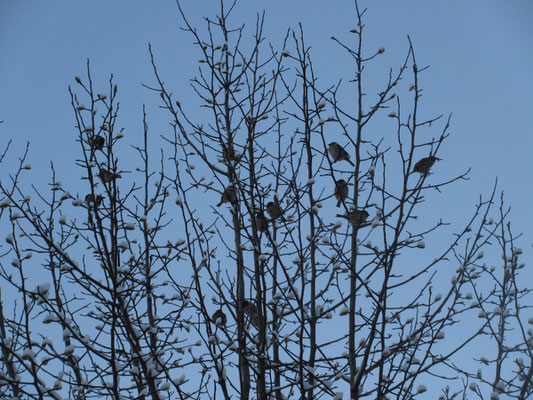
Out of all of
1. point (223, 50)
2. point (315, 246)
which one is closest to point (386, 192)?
point (315, 246)

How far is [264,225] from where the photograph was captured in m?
3.34

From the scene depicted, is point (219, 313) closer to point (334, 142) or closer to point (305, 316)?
point (305, 316)

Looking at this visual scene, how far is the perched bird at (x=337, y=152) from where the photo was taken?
3857 mm

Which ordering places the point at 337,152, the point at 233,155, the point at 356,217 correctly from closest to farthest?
the point at 356,217 < the point at 337,152 < the point at 233,155

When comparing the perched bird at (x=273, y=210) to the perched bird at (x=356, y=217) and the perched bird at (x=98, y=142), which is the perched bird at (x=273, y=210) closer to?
the perched bird at (x=356, y=217)

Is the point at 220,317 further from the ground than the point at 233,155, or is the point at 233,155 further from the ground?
the point at 233,155

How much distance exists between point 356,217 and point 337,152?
0.49 metres

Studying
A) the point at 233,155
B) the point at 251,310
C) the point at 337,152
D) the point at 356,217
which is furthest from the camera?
the point at 233,155

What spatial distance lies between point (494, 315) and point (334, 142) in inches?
59.9

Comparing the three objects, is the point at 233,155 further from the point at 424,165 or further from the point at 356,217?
the point at 424,165

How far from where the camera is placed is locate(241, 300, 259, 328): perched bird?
3.54 metres

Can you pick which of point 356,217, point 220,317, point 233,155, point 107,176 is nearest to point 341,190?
point 356,217

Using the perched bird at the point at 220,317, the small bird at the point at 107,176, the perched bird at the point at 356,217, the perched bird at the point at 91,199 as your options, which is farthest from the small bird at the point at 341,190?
the perched bird at the point at 91,199

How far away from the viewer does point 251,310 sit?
11.8ft
